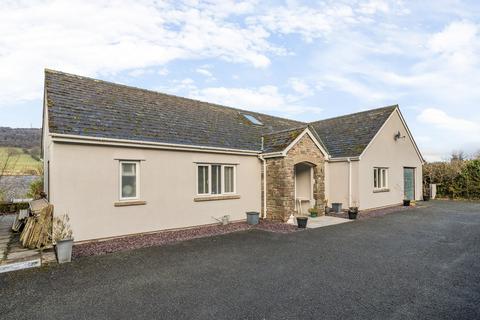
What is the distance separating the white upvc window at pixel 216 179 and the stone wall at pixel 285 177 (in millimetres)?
2053

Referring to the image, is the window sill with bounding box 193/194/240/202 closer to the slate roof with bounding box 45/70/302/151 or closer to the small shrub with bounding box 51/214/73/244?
the slate roof with bounding box 45/70/302/151

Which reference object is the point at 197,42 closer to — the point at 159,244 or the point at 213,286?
the point at 159,244

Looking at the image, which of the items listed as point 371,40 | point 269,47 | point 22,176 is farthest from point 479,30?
point 22,176

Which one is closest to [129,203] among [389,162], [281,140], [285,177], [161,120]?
[161,120]

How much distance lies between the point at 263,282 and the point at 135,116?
8.98 m

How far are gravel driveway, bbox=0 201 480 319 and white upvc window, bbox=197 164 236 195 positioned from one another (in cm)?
305

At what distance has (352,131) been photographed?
62.1 ft

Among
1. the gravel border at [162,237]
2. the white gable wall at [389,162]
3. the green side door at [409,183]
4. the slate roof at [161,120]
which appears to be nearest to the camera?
the gravel border at [162,237]

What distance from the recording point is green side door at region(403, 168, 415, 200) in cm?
2077

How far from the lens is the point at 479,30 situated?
9906 mm

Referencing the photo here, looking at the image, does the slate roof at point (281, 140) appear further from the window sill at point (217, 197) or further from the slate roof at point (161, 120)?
the window sill at point (217, 197)

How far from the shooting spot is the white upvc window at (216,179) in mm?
12047

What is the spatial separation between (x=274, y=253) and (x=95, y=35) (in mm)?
10410

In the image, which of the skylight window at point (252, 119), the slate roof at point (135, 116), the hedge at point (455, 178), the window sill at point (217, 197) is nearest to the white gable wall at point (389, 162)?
the hedge at point (455, 178)
